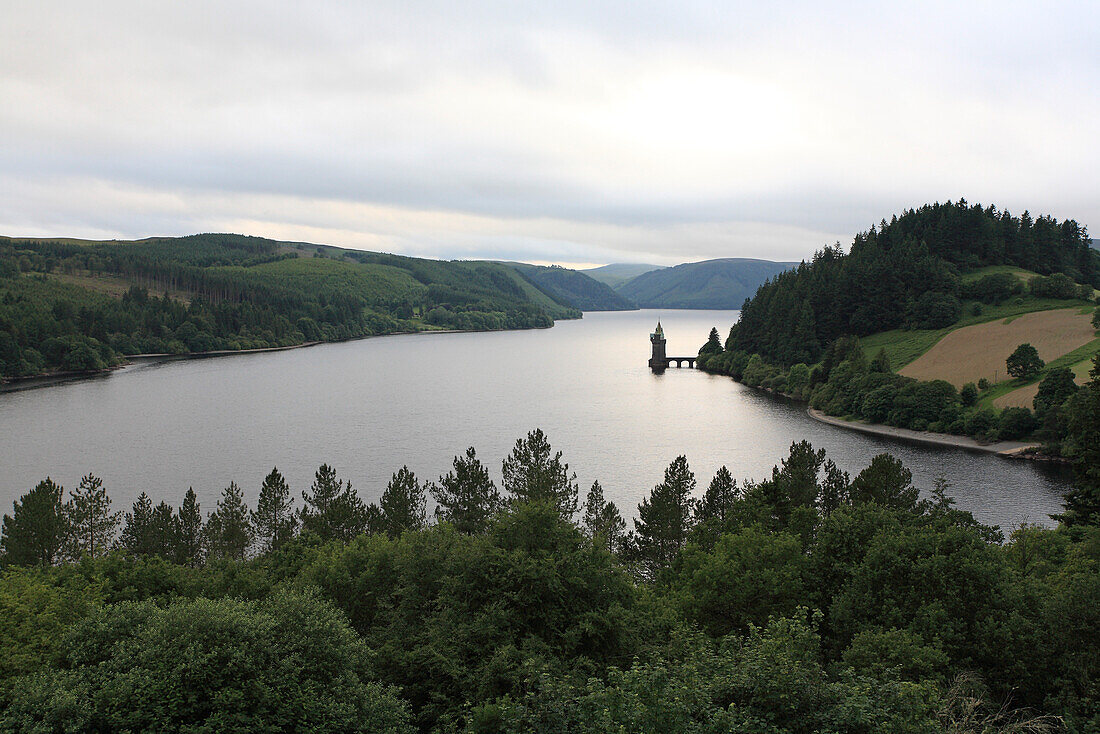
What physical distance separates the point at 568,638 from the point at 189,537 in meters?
32.8

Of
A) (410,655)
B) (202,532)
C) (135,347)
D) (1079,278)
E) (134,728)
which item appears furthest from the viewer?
(135,347)

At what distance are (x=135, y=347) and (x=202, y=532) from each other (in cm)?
15599

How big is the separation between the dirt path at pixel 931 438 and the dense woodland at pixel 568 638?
1931 inches

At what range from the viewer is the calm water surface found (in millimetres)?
64438

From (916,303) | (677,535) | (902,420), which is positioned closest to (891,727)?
(677,535)

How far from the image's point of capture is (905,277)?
135875 millimetres

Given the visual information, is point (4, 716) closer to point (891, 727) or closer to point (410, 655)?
point (410, 655)

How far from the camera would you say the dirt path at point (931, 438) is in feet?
254

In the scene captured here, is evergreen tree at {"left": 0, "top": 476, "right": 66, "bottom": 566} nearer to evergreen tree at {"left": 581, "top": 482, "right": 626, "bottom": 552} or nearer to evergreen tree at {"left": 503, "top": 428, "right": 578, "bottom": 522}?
evergreen tree at {"left": 503, "top": 428, "right": 578, "bottom": 522}

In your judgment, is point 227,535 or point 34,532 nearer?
point 34,532

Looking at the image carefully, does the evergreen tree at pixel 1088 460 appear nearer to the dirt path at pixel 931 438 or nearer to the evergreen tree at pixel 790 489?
the evergreen tree at pixel 790 489

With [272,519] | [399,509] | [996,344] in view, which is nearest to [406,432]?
[272,519]

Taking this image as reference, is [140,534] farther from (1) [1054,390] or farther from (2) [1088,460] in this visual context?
(1) [1054,390]

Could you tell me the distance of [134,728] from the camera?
15547mm
